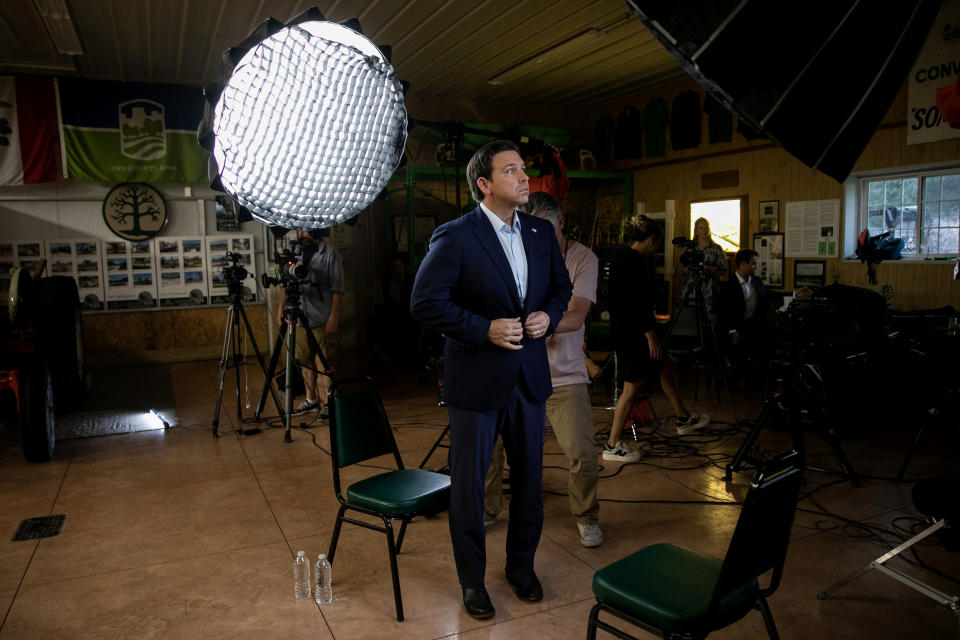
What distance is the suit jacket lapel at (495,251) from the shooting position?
2.46 metres

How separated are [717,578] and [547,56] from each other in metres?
6.84

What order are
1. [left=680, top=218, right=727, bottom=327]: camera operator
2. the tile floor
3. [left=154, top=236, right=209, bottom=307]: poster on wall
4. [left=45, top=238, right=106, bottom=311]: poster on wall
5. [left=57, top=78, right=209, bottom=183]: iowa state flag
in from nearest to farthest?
1. the tile floor
2. [left=680, top=218, right=727, bottom=327]: camera operator
3. [left=57, top=78, right=209, bottom=183]: iowa state flag
4. [left=45, top=238, right=106, bottom=311]: poster on wall
5. [left=154, top=236, right=209, bottom=307]: poster on wall

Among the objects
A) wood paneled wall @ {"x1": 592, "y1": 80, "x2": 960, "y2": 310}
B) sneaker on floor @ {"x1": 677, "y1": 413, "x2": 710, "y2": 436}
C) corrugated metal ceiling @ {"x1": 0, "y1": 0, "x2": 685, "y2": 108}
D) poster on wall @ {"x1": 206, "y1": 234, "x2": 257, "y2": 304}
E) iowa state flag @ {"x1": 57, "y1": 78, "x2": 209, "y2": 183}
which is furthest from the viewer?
poster on wall @ {"x1": 206, "y1": 234, "x2": 257, "y2": 304}

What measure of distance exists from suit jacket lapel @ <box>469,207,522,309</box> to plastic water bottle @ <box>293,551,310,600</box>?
4.21 ft

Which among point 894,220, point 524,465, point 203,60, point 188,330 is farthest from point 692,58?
point 188,330

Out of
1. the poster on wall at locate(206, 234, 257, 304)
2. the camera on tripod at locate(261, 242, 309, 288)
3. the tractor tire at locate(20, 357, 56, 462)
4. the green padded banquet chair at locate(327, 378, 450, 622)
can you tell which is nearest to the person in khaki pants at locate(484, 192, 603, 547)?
the green padded banquet chair at locate(327, 378, 450, 622)

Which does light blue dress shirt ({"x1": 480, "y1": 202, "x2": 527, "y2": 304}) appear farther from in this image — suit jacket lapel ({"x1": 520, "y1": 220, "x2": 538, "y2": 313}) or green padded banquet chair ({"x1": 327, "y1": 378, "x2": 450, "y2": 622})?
green padded banquet chair ({"x1": 327, "y1": 378, "x2": 450, "y2": 622})

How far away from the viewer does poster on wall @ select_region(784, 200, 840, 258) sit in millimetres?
7242

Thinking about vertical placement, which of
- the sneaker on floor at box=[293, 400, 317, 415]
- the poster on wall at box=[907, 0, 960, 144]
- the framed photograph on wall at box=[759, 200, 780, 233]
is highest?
the poster on wall at box=[907, 0, 960, 144]

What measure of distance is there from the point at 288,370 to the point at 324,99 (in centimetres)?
403

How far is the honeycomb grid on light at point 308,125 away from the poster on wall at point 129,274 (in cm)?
860

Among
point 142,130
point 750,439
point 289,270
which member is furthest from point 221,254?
point 750,439

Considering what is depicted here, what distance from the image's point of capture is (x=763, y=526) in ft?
5.45

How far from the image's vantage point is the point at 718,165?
8523 mm
